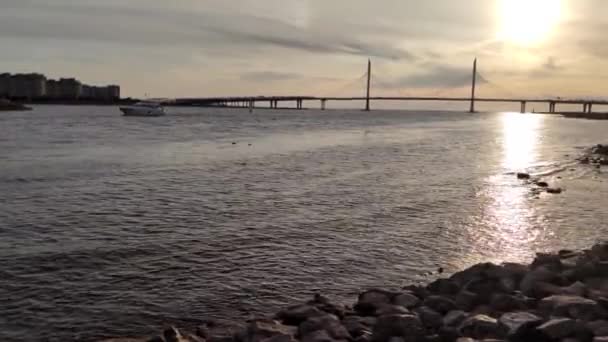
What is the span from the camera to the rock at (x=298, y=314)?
326 inches

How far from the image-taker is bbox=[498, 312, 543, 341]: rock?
6.52 meters

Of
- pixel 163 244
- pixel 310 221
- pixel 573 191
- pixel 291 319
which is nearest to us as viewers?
pixel 291 319

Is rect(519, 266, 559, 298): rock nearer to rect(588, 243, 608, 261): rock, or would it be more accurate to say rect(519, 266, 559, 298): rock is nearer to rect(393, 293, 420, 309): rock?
rect(588, 243, 608, 261): rock

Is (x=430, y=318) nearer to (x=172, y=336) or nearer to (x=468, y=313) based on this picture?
(x=468, y=313)

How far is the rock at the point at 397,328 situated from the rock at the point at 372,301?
115 centimetres

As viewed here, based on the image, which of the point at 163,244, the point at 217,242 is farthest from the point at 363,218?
the point at 163,244

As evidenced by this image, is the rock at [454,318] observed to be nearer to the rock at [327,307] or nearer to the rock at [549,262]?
the rock at [327,307]

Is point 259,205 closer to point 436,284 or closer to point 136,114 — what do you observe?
point 436,284

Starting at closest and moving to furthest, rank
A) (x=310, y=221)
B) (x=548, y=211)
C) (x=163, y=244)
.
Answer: (x=163, y=244) < (x=310, y=221) < (x=548, y=211)

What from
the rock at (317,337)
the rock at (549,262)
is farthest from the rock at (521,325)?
the rock at (549,262)

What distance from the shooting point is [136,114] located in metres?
116

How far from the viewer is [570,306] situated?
724cm

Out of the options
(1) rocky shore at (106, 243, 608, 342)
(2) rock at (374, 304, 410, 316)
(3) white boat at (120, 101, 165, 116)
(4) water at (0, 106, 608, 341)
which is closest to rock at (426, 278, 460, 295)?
(1) rocky shore at (106, 243, 608, 342)

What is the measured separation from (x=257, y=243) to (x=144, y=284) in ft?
12.0
